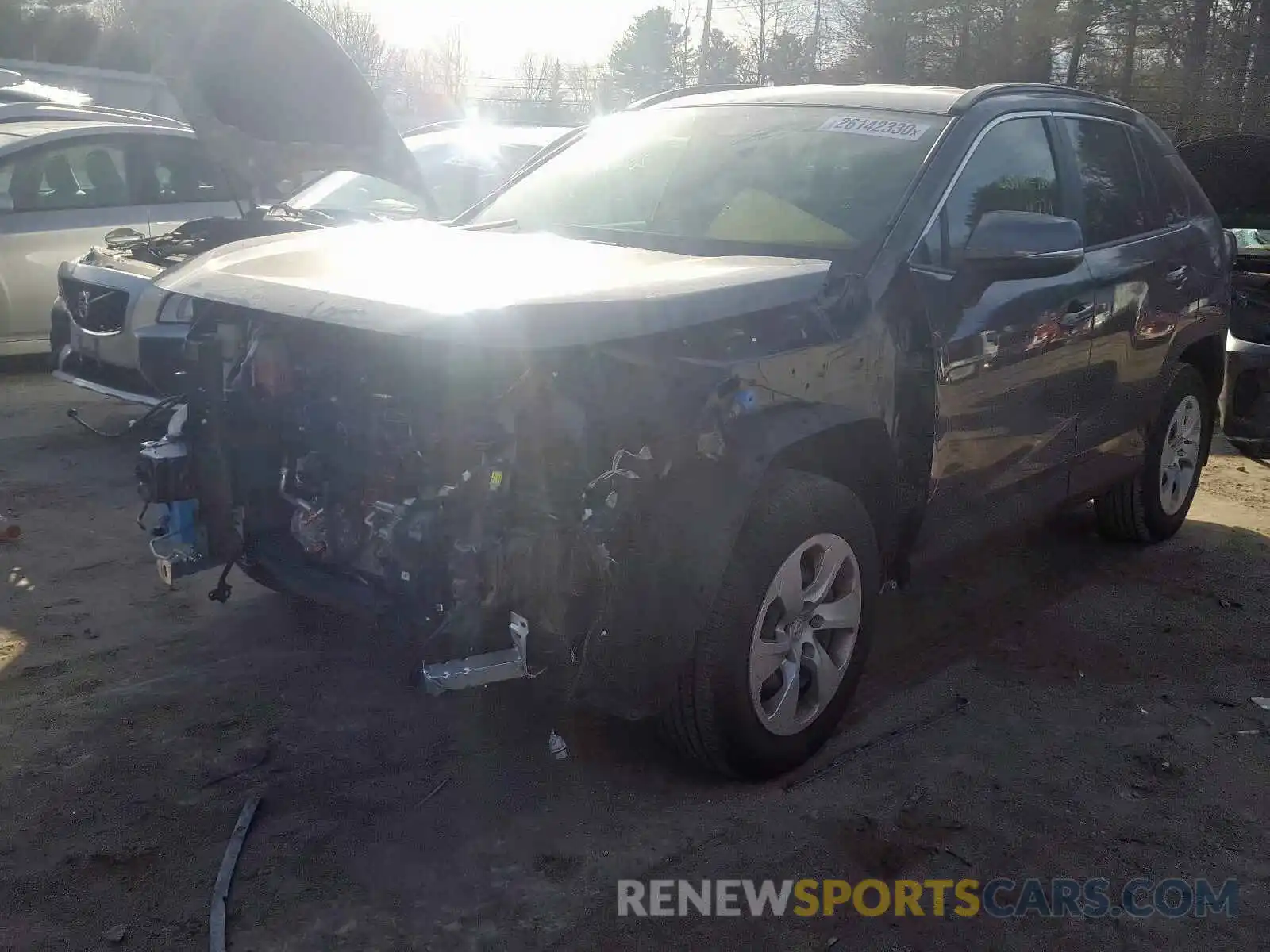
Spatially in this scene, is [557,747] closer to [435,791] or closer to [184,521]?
[435,791]

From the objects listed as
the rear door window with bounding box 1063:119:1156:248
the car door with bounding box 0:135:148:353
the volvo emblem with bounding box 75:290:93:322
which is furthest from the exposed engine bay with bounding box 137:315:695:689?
the car door with bounding box 0:135:148:353

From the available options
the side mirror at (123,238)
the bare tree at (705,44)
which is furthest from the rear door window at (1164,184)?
the bare tree at (705,44)

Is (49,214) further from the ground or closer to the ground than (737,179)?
closer to the ground

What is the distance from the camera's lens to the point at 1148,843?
127 inches

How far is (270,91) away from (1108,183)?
4.19 m

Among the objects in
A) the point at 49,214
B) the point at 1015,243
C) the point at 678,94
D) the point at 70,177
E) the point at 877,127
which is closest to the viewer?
the point at 1015,243

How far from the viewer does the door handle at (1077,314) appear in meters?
4.20

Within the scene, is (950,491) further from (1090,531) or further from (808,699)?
(1090,531)

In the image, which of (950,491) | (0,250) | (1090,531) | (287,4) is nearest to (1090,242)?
(950,491)

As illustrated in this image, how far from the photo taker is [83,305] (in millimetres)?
6562

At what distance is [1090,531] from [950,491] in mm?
2505

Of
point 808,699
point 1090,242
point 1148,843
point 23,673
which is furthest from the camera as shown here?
point 1090,242

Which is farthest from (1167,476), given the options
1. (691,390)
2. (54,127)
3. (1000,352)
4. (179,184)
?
(54,127)

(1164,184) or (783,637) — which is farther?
(1164,184)
